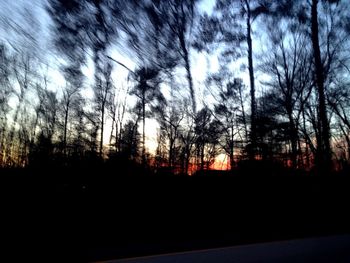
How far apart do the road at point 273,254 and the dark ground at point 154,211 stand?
86cm

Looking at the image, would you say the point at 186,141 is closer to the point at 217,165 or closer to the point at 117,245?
the point at 217,165

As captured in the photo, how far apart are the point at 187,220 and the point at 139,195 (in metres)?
0.91

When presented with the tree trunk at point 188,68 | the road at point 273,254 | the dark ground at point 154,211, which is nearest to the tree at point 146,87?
the tree trunk at point 188,68

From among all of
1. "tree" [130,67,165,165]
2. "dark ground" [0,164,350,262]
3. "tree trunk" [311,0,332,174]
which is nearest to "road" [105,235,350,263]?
"dark ground" [0,164,350,262]

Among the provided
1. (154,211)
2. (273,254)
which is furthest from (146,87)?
(273,254)

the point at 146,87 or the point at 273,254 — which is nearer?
the point at 273,254

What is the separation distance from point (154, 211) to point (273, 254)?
2.28m

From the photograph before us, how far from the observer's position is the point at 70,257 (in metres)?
2.58

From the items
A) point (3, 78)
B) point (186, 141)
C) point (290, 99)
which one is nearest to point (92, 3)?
point (3, 78)

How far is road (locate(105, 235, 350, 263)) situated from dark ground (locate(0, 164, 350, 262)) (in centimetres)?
86

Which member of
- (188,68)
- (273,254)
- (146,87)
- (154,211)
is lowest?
(273,254)

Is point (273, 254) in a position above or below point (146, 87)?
below

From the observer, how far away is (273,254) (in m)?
2.32

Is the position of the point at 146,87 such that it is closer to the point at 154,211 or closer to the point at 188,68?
the point at 188,68
